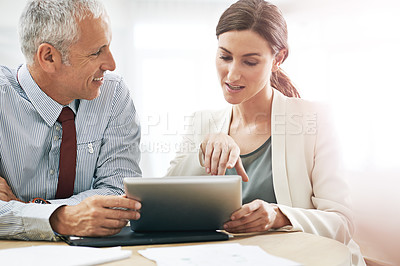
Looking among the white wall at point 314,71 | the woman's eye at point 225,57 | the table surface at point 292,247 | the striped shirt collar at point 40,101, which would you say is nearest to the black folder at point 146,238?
the table surface at point 292,247

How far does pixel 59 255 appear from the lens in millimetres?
1031

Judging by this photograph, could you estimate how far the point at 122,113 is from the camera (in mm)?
1983

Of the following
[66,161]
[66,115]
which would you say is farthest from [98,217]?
[66,115]

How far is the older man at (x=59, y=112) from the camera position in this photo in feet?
5.70

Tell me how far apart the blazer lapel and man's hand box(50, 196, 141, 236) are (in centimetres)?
76

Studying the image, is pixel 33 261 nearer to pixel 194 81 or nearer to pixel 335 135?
pixel 335 135

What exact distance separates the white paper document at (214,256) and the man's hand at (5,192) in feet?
2.34

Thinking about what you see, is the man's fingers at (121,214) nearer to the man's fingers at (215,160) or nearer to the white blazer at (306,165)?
the man's fingers at (215,160)

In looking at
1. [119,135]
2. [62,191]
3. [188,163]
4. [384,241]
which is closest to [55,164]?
[62,191]

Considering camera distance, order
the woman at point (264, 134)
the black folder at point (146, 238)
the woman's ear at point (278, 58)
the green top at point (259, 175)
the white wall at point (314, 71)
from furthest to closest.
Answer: the white wall at point (314, 71)
the woman's ear at point (278, 58)
the green top at point (259, 175)
the woman at point (264, 134)
the black folder at point (146, 238)

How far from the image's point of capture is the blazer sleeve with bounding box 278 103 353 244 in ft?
5.03

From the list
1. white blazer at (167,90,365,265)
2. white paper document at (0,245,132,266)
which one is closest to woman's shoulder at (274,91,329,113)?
white blazer at (167,90,365,265)

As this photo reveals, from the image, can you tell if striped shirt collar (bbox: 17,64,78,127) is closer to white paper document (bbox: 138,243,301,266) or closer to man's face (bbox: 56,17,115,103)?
man's face (bbox: 56,17,115,103)

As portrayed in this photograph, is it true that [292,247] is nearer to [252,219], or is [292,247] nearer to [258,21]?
[252,219]
